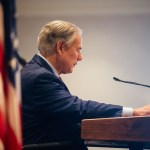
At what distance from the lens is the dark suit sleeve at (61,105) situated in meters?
1.22

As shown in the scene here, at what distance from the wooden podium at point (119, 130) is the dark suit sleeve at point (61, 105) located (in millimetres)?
212

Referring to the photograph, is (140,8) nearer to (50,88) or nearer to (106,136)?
(50,88)

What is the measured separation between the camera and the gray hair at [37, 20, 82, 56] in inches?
62.1

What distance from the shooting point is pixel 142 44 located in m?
3.07

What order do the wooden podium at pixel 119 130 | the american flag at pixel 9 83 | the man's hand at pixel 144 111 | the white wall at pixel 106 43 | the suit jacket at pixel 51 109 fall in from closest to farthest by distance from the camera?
the american flag at pixel 9 83, the wooden podium at pixel 119 130, the man's hand at pixel 144 111, the suit jacket at pixel 51 109, the white wall at pixel 106 43

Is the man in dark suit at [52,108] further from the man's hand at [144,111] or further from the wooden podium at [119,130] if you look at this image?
Answer: the wooden podium at [119,130]

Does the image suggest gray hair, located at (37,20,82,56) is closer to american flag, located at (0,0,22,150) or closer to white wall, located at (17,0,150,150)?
american flag, located at (0,0,22,150)

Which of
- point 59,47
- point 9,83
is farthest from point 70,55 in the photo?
point 9,83

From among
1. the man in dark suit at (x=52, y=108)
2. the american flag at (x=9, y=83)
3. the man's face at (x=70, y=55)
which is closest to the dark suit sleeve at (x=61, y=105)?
the man in dark suit at (x=52, y=108)

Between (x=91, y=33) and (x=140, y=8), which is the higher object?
(x=140, y=8)

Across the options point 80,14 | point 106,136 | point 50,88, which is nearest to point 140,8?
point 80,14

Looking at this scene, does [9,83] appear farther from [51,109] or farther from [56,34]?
[56,34]

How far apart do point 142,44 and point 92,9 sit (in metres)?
0.60

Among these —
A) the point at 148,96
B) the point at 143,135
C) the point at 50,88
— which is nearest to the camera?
the point at 143,135
